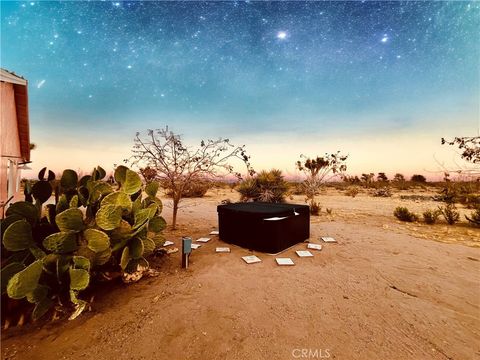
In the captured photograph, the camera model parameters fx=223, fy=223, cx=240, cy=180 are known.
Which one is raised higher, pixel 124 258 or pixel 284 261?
pixel 124 258

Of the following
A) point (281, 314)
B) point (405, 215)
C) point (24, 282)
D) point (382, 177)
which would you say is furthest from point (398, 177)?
point (24, 282)

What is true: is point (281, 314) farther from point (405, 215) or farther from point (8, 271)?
point (405, 215)

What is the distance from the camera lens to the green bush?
93.0 inches

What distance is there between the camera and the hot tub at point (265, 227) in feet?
15.1

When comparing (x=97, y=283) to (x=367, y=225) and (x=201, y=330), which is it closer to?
(x=201, y=330)

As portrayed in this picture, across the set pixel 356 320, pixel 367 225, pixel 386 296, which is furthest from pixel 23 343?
pixel 367 225

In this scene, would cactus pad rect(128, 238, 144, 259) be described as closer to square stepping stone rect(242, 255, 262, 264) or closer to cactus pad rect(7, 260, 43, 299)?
cactus pad rect(7, 260, 43, 299)

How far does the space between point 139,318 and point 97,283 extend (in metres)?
1.22

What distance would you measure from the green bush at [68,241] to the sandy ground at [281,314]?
402mm

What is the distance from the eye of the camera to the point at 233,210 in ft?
16.9

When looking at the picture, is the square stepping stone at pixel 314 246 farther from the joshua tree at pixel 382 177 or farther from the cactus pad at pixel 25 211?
the joshua tree at pixel 382 177

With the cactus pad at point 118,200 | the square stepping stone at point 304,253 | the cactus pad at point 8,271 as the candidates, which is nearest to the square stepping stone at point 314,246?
the square stepping stone at point 304,253

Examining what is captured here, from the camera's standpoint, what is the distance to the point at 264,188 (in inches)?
424

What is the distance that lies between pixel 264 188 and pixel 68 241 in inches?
347
